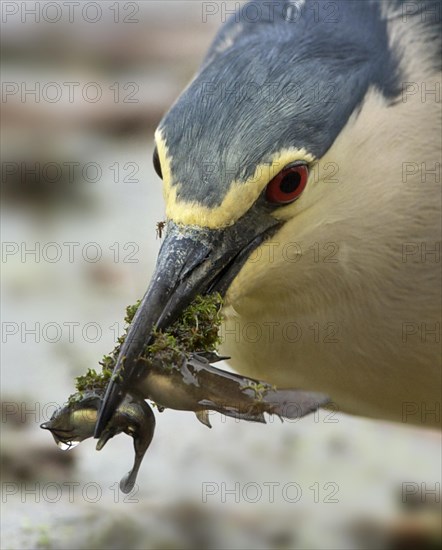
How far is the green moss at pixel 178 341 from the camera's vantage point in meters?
1.63

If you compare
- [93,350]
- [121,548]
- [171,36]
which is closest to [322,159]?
[121,548]

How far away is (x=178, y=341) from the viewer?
1.68 metres

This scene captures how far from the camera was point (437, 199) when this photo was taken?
6.91 feet

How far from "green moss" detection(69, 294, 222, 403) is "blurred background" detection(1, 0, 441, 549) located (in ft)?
2.65

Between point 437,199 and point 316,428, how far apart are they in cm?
119

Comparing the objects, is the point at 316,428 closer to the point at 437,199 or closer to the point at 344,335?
the point at 344,335

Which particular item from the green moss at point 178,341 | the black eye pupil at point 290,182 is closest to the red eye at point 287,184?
the black eye pupil at point 290,182

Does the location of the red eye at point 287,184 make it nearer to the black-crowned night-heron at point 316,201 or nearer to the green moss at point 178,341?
the black-crowned night-heron at point 316,201

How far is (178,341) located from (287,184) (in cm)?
35

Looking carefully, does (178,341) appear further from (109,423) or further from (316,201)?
(316,201)

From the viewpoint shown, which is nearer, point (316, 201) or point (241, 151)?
point (241, 151)

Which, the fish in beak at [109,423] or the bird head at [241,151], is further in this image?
the bird head at [241,151]

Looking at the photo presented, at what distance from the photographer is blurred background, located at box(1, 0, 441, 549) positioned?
2586 millimetres

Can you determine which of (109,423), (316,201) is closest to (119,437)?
(316,201)
